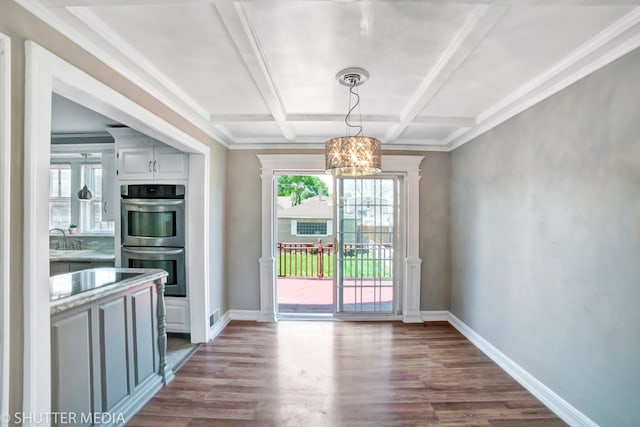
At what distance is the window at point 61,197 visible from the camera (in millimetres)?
4176

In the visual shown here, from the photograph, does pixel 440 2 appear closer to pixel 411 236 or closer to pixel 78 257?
pixel 411 236

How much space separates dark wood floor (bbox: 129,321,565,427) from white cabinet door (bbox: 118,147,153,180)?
81.9 inches

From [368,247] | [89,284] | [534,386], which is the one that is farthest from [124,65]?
[534,386]

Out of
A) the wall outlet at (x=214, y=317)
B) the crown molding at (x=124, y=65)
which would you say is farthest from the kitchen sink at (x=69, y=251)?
the crown molding at (x=124, y=65)

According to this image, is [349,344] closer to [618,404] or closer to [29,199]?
[618,404]

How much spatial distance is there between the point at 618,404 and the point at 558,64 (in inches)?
85.5

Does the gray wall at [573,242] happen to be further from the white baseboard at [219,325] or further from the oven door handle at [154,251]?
the oven door handle at [154,251]

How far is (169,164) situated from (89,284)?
172cm

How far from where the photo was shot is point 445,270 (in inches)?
161

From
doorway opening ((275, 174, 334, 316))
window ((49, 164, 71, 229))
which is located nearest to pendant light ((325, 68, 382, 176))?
doorway opening ((275, 174, 334, 316))

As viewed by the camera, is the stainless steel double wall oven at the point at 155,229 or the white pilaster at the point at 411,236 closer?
the stainless steel double wall oven at the point at 155,229

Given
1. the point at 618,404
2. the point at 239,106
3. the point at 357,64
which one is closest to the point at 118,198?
the point at 239,106

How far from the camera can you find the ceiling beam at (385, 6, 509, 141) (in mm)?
1476

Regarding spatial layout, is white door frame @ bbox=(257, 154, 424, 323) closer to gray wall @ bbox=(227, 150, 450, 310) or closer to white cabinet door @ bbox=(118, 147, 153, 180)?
gray wall @ bbox=(227, 150, 450, 310)
